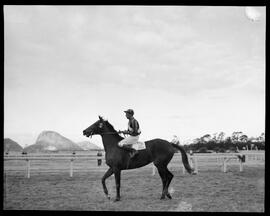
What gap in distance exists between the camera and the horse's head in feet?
29.8

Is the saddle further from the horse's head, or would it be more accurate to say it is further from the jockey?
the horse's head

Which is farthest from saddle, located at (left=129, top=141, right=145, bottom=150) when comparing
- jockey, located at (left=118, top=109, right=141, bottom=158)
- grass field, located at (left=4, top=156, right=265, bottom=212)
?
grass field, located at (left=4, top=156, right=265, bottom=212)

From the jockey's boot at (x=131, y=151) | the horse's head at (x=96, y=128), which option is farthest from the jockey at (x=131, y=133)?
the horse's head at (x=96, y=128)

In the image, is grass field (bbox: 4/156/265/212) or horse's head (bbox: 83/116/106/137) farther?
horse's head (bbox: 83/116/106/137)

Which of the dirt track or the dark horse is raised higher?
the dark horse

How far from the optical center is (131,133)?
8.94 m

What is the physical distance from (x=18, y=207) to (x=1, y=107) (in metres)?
2.53

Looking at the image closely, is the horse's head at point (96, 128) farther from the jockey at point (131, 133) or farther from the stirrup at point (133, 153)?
the stirrup at point (133, 153)

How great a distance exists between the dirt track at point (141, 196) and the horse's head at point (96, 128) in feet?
5.62

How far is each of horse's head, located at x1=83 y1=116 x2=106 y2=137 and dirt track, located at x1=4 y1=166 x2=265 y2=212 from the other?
1.71 metres

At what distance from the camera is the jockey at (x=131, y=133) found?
8.93 meters

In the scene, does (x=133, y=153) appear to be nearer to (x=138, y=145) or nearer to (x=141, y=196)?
(x=138, y=145)

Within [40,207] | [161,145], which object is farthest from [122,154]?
[40,207]
